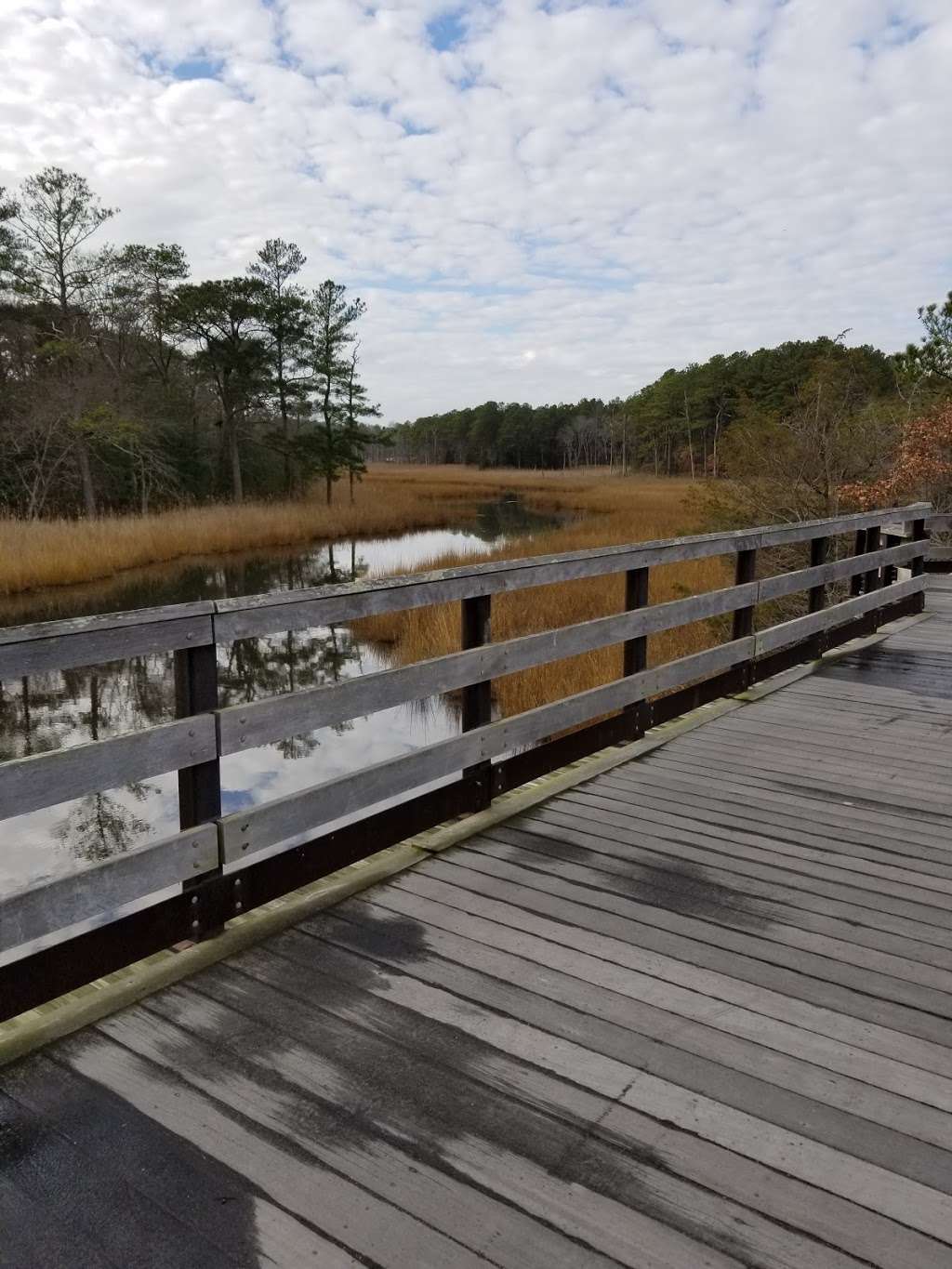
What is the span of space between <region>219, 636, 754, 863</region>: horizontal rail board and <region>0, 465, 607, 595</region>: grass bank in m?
16.6

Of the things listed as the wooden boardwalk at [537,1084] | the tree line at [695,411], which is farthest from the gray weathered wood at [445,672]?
the tree line at [695,411]

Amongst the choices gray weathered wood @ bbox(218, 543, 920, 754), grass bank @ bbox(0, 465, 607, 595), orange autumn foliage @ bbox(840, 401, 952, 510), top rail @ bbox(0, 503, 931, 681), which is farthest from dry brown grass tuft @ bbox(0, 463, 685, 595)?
top rail @ bbox(0, 503, 931, 681)

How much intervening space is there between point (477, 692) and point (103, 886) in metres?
1.78

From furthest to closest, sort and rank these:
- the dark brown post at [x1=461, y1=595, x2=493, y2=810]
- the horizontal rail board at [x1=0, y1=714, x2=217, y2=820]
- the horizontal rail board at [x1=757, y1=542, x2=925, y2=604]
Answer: the horizontal rail board at [x1=757, y1=542, x2=925, y2=604]
the dark brown post at [x1=461, y1=595, x2=493, y2=810]
the horizontal rail board at [x1=0, y1=714, x2=217, y2=820]

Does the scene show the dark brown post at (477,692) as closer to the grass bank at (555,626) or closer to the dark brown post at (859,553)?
the dark brown post at (859,553)

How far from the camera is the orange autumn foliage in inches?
504

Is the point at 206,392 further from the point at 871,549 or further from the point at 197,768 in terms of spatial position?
the point at 197,768

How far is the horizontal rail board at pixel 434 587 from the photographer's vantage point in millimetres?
2863

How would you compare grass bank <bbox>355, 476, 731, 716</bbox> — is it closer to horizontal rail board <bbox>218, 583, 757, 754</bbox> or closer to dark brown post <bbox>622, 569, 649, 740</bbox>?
dark brown post <bbox>622, 569, 649, 740</bbox>

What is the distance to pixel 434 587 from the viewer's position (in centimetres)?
362

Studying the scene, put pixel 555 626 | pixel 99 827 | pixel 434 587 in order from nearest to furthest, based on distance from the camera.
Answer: pixel 434 587, pixel 99 827, pixel 555 626

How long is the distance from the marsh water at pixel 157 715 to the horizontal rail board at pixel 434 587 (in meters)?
2.24

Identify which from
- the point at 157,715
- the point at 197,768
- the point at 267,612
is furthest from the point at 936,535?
the point at 197,768

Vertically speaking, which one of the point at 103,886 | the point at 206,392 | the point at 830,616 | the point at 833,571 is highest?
the point at 206,392
